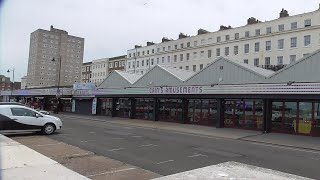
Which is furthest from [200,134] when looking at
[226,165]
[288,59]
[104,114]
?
[288,59]

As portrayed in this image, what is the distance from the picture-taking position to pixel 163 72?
35.9m

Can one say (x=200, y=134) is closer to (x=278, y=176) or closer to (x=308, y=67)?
(x=308, y=67)

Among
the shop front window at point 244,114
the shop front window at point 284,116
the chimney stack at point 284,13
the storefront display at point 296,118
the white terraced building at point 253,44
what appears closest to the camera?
the storefront display at point 296,118

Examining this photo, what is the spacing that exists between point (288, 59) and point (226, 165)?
53267 millimetres

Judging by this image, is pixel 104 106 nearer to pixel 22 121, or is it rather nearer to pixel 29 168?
pixel 22 121

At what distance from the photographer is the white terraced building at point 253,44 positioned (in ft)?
185

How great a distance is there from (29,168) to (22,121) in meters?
10.6

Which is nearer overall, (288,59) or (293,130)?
(293,130)

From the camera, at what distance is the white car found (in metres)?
18.6

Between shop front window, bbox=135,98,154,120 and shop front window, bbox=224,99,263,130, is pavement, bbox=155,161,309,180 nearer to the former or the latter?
shop front window, bbox=224,99,263,130

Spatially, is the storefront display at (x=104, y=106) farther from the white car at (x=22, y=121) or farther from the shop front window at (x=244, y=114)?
the white car at (x=22, y=121)

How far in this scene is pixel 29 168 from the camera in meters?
9.05

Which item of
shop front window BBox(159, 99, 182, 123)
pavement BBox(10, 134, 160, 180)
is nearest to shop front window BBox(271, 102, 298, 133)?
shop front window BBox(159, 99, 182, 123)

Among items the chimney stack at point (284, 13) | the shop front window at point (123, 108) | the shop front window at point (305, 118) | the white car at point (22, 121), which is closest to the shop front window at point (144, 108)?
the shop front window at point (123, 108)
